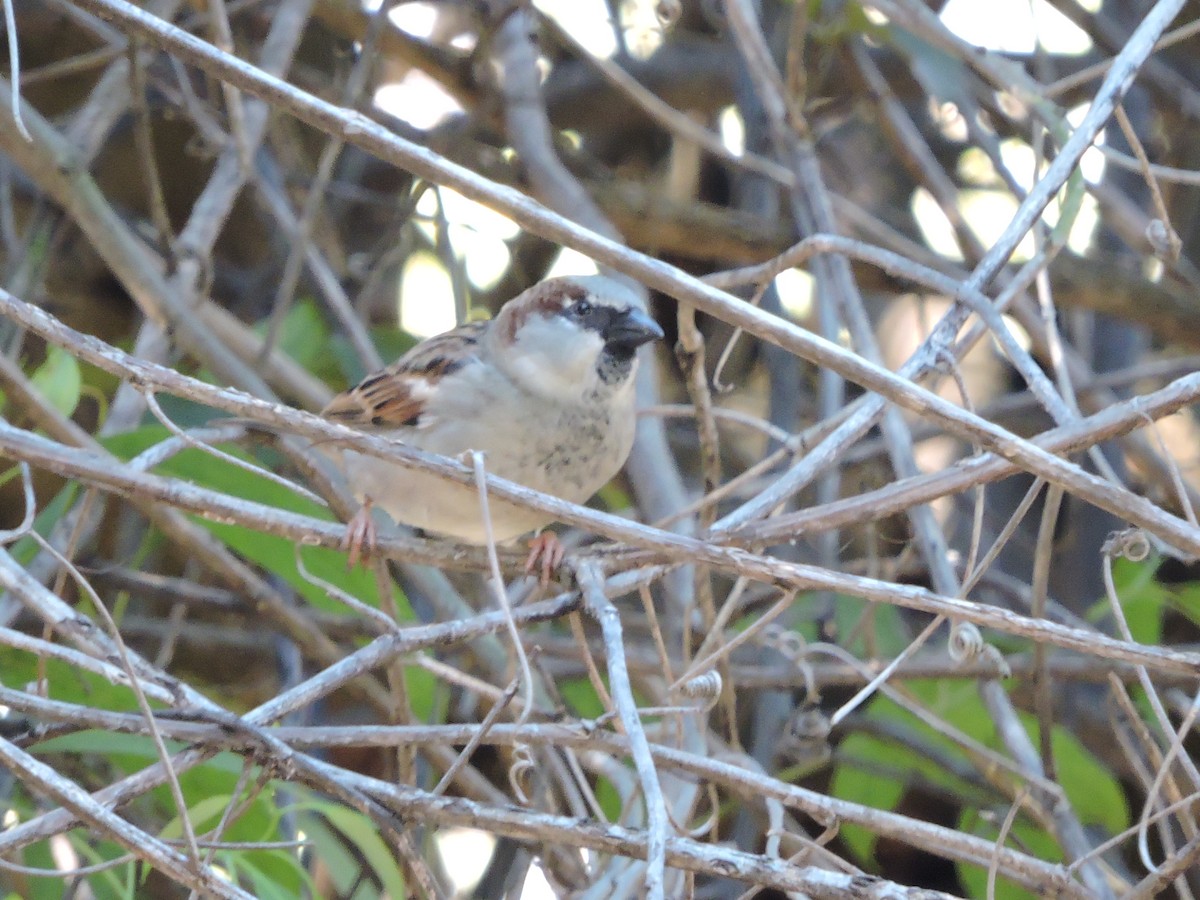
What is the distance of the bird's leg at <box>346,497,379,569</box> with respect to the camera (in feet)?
5.95

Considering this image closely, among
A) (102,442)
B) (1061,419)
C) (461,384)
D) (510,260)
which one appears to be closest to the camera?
(1061,419)

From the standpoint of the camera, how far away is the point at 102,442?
2.22m

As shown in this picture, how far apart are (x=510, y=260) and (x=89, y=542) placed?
42.5 inches

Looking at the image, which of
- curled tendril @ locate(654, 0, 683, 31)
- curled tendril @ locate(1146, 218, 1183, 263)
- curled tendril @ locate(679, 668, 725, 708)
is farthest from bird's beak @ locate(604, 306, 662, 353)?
curled tendril @ locate(679, 668, 725, 708)

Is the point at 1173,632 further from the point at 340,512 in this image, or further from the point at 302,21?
the point at 302,21

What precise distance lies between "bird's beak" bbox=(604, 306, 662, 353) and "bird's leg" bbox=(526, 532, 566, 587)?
37 cm

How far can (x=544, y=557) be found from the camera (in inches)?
83.2

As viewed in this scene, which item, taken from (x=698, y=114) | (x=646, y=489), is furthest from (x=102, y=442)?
(x=698, y=114)

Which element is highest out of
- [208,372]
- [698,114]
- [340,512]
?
[698,114]

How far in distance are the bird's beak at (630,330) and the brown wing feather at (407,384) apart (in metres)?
0.28

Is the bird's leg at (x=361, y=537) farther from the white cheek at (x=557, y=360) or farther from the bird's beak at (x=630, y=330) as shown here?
the bird's beak at (x=630, y=330)

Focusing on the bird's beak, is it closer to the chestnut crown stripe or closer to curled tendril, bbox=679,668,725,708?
the chestnut crown stripe

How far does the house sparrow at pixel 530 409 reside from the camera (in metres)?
2.31

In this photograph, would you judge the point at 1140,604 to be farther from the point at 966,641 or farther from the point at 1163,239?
the point at 966,641
